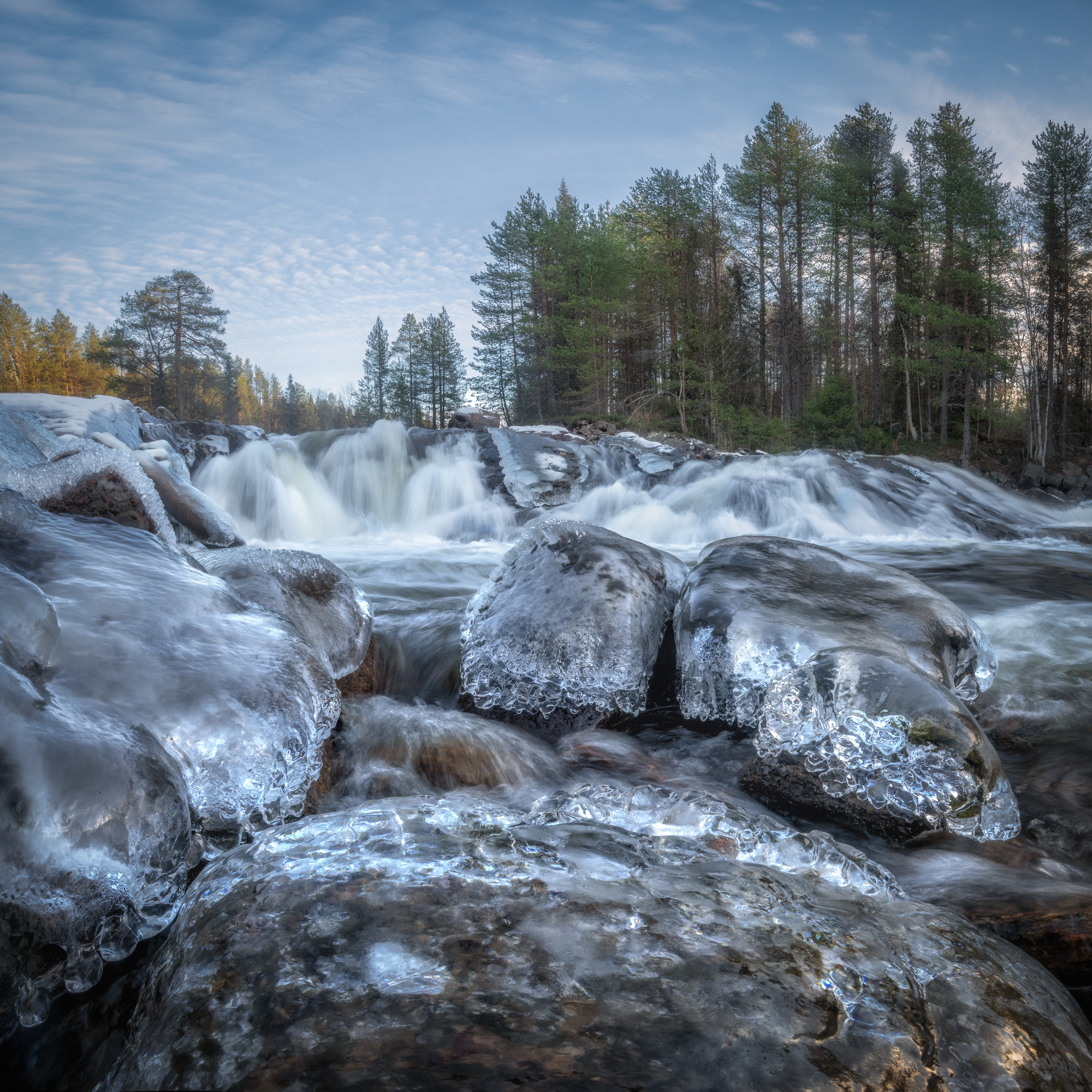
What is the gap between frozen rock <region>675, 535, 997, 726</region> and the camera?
2.93 meters

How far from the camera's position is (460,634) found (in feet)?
13.3

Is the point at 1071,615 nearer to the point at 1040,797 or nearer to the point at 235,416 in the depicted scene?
the point at 1040,797

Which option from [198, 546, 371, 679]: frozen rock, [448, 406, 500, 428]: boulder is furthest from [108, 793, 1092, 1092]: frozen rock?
[448, 406, 500, 428]: boulder

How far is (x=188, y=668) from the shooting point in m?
1.99

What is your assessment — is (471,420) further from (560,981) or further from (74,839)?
(560,981)

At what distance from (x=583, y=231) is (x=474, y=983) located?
3243 centimetres

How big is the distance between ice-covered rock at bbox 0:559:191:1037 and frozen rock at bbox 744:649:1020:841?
202cm

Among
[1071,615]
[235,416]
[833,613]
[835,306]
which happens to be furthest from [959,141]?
[235,416]

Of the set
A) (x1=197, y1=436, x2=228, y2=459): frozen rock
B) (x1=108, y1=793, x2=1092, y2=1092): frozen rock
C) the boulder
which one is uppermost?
the boulder

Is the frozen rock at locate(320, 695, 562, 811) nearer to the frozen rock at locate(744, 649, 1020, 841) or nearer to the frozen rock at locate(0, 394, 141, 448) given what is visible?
the frozen rock at locate(744, 649, 1020, 841)

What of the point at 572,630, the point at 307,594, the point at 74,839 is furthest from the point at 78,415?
the point at 74,839

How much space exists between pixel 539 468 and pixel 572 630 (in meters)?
8.72

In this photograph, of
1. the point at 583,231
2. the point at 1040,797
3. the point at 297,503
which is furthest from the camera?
the point at 583,231

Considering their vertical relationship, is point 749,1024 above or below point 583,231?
below
